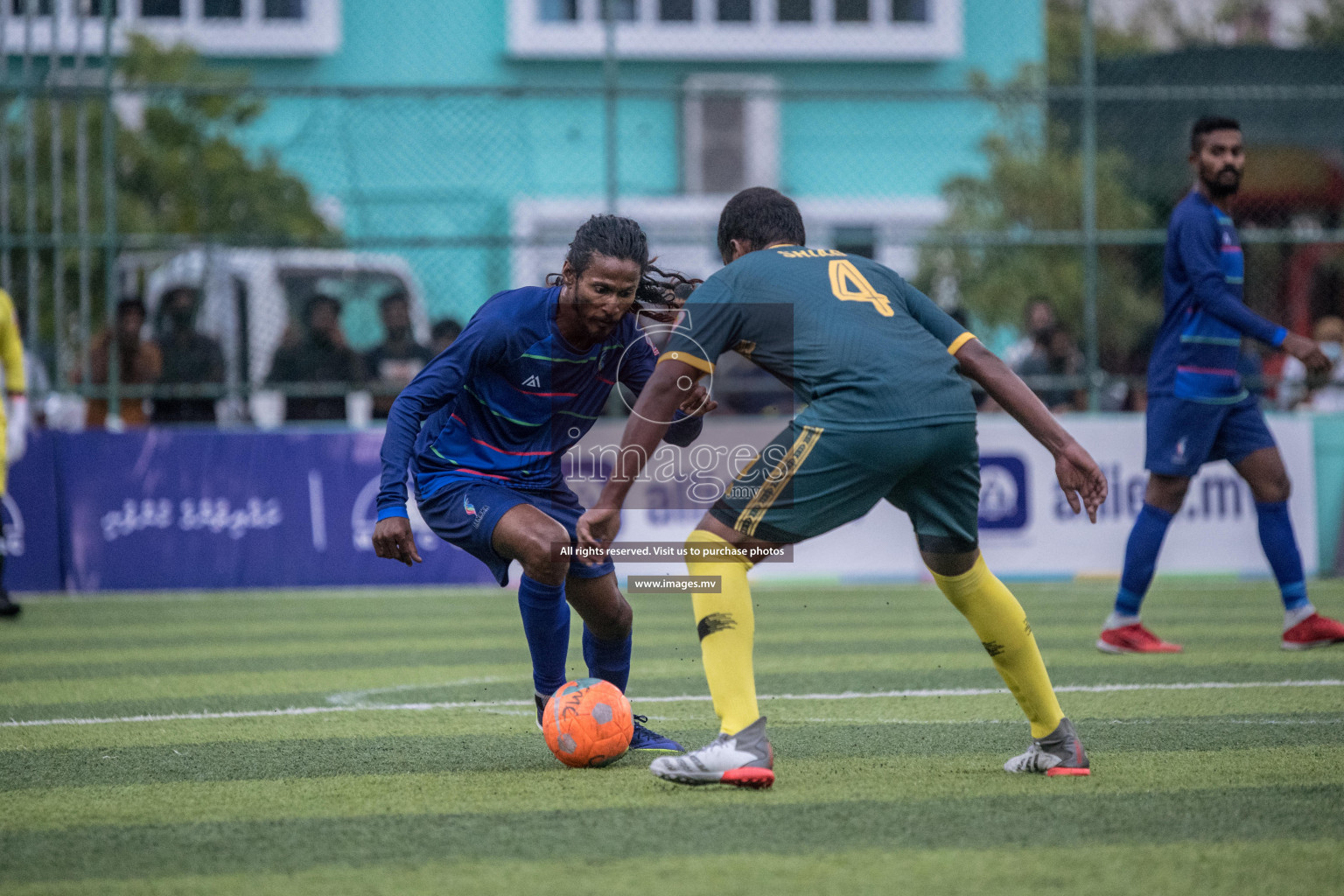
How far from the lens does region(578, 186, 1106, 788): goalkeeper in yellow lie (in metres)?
4.21

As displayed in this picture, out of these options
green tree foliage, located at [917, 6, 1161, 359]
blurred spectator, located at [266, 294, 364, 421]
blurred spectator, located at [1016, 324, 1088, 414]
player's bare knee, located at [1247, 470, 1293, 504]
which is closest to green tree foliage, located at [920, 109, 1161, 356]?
green tree foliage, located at [917, 6, 1161, 359]

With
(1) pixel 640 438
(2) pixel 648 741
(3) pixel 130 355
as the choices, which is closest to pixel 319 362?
(3) pixel 130 355

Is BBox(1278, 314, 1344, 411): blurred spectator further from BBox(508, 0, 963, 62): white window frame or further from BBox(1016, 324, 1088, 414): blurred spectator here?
BBox(508, 0, 963, 62): white window frame

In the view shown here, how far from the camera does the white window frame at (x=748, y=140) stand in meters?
20.4

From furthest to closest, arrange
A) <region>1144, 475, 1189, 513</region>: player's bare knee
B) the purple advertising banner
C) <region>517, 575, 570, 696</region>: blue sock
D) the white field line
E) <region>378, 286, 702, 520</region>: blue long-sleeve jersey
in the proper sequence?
the purple advertising banner < <region>1144, 475, 1189, 513</region>: player's bare knee < the white field line < <region>517, 575, 570, 696</region>: blue sock < <region>378, 286, 702, 520</region>: blue long-sleeve jersey

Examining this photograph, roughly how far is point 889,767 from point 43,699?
3790 millimetres

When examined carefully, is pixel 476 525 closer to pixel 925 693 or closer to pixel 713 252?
pixel 925 693

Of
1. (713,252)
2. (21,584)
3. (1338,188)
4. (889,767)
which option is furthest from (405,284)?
(1338,188)

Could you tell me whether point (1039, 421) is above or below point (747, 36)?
below

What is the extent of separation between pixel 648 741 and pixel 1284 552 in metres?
3.85

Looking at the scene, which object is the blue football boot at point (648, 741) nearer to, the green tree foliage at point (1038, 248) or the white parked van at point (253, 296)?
the white parked van at point (253, 296)

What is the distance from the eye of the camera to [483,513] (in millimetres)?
4945

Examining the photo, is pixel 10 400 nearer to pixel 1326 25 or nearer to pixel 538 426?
pixel 538 426

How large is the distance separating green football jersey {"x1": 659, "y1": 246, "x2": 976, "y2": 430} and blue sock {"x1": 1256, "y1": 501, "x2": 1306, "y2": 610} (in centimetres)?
375
